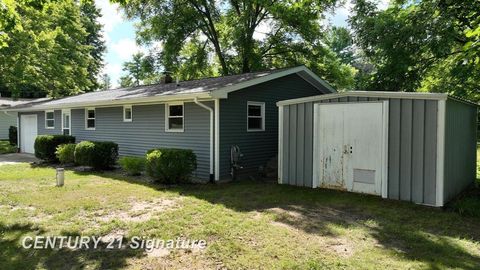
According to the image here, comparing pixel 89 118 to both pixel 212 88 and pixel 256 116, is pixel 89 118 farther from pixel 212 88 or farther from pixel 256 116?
pixel 256 116

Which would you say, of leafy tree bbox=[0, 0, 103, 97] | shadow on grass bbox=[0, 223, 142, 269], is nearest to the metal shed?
shadow on grass bbox=[0, 223, 142, 269]

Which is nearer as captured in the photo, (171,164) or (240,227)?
(240,227)

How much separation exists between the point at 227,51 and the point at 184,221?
19.3 m

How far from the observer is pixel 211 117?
980 centimetres

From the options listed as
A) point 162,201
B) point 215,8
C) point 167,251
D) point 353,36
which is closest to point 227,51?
point 215,8

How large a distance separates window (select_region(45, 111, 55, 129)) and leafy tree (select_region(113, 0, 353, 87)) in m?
8.03

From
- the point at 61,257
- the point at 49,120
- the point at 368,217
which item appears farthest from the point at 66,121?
the point at 368,217

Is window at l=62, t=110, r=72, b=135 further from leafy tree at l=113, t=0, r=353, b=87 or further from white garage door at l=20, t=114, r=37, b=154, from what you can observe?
leafy tree at l=113, t=0, r=353, b=87

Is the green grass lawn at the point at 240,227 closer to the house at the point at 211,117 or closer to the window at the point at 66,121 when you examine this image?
the house at the point at 211,117

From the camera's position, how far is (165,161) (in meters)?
9.03

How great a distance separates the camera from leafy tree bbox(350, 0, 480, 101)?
10016mm

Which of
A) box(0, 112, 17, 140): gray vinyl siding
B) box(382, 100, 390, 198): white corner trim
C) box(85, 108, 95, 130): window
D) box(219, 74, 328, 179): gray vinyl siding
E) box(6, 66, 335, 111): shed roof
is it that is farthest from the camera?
box(0, 112, 17, 140): gray vinyl siding

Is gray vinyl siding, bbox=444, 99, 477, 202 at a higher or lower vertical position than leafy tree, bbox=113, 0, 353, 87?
lower

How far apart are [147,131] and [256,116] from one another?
12.7 feet
